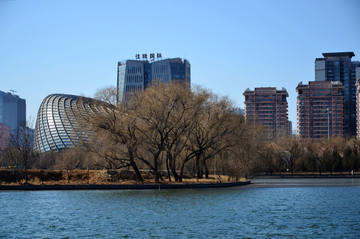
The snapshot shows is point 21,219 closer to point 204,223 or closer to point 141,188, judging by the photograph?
point 204,223

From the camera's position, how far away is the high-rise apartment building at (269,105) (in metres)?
139

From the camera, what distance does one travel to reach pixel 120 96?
37.3 m

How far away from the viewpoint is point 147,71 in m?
161

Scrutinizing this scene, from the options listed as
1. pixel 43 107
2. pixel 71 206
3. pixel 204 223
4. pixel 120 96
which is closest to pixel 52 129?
pixel 43 107

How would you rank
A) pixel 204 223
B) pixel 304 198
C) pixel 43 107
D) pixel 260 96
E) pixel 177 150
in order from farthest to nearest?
pixel 260 96, pixel 43 107, pixel 177 150, pixel 304 198, pixel 204 223

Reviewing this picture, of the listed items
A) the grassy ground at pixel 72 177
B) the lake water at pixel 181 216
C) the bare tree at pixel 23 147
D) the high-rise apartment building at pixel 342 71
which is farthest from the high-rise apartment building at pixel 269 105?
the lake water at pixel 181 216

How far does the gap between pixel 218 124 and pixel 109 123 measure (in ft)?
34.9

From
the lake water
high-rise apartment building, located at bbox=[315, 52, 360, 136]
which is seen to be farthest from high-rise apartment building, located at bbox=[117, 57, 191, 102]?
the lake water

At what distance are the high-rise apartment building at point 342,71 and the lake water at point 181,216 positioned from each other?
129 meters

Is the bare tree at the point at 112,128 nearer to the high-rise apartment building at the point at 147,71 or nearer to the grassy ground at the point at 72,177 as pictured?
the grassy ground at the point at 72,177

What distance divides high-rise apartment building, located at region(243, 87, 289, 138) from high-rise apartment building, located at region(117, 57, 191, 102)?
26.6 meters

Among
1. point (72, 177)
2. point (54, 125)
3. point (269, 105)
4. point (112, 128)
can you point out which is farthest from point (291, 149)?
point (269, 105)

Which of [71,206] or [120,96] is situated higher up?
[120,96]

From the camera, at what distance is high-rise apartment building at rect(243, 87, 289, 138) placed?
457ft
